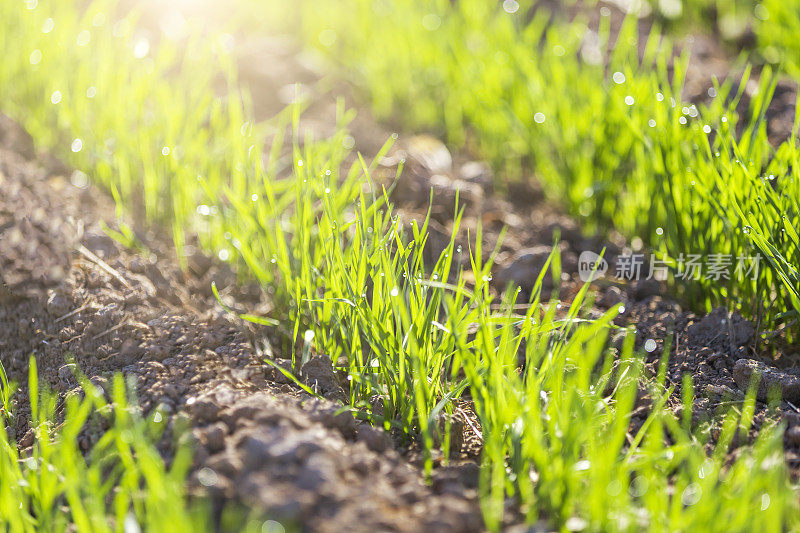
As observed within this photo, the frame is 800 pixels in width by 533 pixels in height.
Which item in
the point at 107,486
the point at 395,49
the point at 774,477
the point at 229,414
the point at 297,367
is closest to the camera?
the point at 774,477

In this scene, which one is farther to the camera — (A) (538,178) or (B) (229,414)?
(A) (538,178)

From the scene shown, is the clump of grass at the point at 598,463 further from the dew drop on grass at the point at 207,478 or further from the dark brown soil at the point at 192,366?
the dew drop on grass at the point at 207,478

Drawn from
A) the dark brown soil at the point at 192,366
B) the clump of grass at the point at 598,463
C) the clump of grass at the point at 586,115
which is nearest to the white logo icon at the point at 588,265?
the clump of grass at the point at 586,115

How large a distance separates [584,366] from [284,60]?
8.17 feet

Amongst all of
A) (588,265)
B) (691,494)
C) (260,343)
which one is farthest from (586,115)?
(691,494)

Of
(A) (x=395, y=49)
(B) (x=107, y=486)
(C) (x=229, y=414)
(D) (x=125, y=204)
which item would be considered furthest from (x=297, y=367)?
(A) (x=395, y=49)

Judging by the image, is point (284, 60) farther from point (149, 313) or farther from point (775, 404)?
point (775, 404)

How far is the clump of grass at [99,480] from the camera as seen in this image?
3.41 feet

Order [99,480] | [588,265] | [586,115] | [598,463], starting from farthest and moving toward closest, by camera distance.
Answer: [586,115]
[588,265]
[99,480]
[598,463]

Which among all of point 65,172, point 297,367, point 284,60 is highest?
point 284,60

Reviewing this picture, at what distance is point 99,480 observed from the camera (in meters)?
1.25

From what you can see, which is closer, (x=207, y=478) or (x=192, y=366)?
(x=207, y=478)

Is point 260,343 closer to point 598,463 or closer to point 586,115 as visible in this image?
point 598,463

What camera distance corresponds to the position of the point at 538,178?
253cm
